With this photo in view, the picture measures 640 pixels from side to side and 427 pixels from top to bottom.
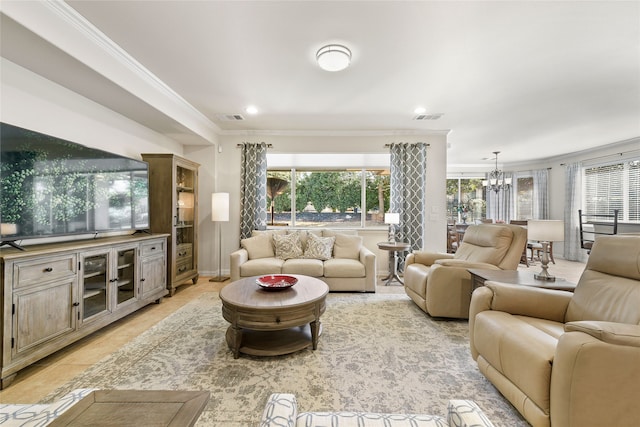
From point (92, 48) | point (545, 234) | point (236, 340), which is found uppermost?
point (92, 48)

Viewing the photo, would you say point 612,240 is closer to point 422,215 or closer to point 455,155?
point 422,215

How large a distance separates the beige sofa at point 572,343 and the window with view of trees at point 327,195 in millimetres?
3352

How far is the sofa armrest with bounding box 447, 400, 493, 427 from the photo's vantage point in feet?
2.82

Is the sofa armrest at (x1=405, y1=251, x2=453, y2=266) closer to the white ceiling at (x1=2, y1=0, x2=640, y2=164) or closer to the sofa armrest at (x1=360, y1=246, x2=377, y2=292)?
the sofa armrest at (x1=360, y1=246, x2=377, y2=292)

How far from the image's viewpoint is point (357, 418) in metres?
0.97

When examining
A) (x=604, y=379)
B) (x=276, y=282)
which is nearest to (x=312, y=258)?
(x=276, y=282)

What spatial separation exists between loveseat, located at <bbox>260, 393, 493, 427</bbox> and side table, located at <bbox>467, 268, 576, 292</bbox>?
1619mm

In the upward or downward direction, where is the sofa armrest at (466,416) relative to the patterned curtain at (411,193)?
downward

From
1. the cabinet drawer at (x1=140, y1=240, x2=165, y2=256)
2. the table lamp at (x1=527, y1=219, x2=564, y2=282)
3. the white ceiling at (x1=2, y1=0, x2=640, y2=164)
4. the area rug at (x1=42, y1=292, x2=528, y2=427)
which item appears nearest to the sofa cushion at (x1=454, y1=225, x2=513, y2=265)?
the table lamp at (x1=527, y1=219, x2=564, y2=282)

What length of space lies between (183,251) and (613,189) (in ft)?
28.3

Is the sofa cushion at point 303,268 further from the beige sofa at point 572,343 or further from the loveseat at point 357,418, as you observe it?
the loveseat at point 357,418

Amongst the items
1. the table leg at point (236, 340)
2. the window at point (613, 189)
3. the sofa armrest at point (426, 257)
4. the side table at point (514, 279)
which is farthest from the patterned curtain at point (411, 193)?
the window at point (613, 189)

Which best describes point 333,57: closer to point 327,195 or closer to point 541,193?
point 327,195

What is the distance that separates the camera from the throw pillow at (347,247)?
412cm
